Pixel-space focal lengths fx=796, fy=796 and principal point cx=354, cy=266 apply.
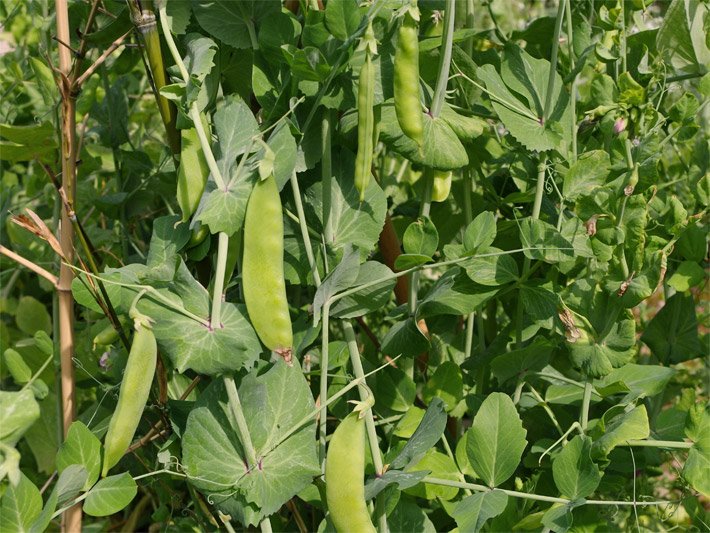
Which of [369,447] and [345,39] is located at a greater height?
[345,39]

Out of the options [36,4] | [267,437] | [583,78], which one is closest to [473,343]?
[267,437]

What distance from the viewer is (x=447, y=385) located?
2.99 feet

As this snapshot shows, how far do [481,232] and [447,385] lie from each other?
0.64ft

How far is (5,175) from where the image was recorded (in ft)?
5.16

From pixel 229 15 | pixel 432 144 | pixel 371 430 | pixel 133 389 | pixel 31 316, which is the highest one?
pixel 229 15

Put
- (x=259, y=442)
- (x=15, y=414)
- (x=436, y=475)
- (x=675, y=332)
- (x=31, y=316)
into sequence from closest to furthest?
(x=15, y=414) < (x=259, y=442) < (x=436, y=475) < (x=675, y=332) < (x=31, y=316)

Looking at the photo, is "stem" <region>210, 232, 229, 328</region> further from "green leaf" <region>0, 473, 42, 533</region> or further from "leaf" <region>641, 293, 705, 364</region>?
"leaf" <region>641, 293, 705, 364</region>

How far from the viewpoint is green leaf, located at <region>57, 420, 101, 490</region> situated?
0.75m

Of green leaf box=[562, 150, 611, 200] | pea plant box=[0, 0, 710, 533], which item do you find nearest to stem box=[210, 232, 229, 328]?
pea plant box=[0, 0, 710, 533]

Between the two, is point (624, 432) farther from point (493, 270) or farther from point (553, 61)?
point (553, 61)

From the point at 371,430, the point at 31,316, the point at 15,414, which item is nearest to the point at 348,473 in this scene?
the point at 371,430

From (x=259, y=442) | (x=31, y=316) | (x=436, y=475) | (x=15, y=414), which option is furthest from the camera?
(x=31, y=316)

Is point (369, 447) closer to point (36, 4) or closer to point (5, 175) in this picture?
point (36, 4)

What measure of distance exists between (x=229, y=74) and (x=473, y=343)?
481mm
